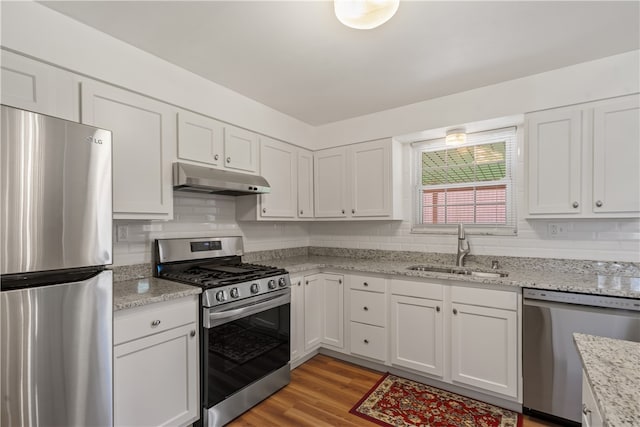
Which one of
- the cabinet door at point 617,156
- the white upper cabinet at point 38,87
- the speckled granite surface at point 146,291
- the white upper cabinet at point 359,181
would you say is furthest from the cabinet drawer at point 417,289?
the white upper cabinet at point 38,87

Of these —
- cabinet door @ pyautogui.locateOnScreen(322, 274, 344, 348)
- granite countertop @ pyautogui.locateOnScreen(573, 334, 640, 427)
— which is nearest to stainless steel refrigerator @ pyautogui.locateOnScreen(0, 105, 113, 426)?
granite countertop @ pyautogui.locateOnScreen(573, 334, 640, 427)

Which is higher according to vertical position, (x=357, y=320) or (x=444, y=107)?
(x=444, y=107)

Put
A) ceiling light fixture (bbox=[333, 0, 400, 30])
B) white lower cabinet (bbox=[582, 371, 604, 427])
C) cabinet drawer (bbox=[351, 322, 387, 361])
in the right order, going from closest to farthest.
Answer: white lower cabinet (bbox=[582, 371, 604, 427]) < ceiling light fixture (bbox=[333, 0, 400, 30]) < cabinet drawer (bbox=[351, 322, 387, 361])

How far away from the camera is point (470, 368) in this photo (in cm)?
234

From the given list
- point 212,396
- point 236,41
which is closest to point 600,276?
point 212,396

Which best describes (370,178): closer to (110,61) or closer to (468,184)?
(468,184)

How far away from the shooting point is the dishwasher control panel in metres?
1.81

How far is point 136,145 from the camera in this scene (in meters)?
2.02

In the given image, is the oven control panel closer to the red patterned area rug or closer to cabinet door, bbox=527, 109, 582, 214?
the red patterned area rug

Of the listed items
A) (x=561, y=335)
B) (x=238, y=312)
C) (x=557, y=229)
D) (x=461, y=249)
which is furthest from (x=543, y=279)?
(x=238, y=312)

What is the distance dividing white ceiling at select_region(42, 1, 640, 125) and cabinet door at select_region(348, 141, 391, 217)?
0.68m

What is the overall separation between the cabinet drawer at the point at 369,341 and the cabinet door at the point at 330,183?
117cm

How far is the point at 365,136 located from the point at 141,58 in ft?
6.76

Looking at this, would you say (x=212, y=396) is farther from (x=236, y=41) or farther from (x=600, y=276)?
(x=600, y=276)
